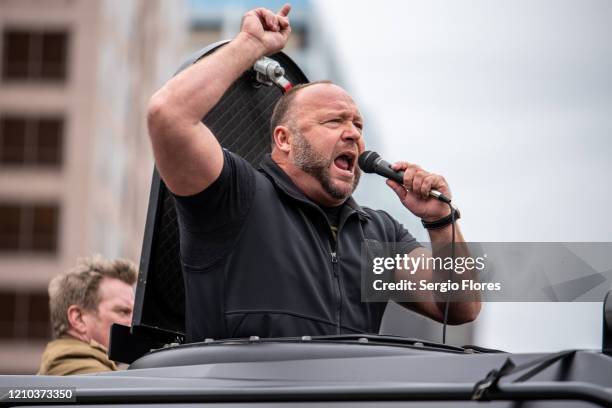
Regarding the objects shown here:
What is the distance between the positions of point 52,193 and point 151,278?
142 feet

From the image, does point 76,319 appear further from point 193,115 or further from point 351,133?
point 193,115

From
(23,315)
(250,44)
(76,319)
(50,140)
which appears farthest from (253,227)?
(50,140)

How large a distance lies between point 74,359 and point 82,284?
670 millimetres

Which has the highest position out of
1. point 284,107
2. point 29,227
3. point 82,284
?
point 29,227

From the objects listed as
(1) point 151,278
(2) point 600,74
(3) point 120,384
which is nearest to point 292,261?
(1) point 151,278

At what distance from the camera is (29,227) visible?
150 ft

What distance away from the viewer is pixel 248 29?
3.43m

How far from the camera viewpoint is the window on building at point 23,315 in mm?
43406

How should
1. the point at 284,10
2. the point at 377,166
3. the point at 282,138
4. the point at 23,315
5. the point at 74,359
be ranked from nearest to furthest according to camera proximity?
1. the point at 377,166
2. the point at 284,10
3. the point at 282,138
4. the point at 74,359
5. the point at 23,315

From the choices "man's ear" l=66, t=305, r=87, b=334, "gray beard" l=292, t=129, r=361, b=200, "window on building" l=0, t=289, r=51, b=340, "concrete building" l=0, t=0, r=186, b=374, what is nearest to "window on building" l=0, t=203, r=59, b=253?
"concrete building" l=0, t=0, r=186, b=374

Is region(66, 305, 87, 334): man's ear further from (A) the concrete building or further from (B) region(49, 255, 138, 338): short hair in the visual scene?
(A) the concrete building

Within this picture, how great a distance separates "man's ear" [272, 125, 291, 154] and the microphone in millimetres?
394

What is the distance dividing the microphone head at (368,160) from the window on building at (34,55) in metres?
44.1

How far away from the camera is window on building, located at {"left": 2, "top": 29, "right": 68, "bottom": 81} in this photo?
46.3 metres
